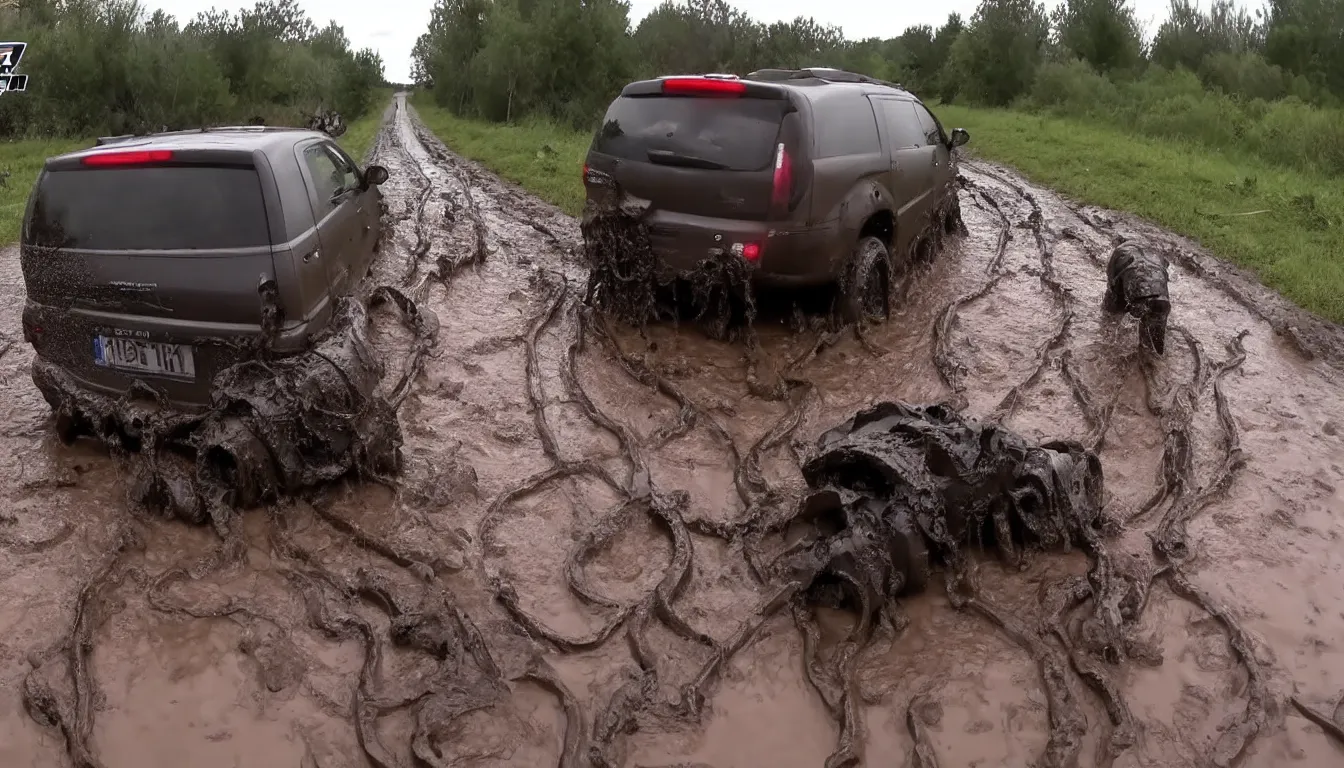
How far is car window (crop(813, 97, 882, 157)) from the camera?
6.40 metres

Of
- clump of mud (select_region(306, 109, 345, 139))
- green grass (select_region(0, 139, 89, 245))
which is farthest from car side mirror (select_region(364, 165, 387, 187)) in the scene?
clump of mud (select_region(306, 109, 345, 139))

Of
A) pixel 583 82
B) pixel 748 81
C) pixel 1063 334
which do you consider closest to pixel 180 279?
pixel 748 81

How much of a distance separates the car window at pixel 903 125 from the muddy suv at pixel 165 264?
4.72 metres

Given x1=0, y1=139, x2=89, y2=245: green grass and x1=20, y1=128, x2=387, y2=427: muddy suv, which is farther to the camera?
x1=0, y1=139, x2=89, y2=245: green grass

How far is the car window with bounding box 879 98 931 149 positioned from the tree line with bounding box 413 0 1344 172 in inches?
489

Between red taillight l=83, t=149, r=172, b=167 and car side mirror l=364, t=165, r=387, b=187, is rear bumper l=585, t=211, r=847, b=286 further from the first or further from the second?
red taillight l=83, t=149, r=172, b=167

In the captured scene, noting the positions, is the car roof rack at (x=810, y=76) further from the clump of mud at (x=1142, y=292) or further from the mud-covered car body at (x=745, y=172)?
the clump of mud at (x=1142, y=292)

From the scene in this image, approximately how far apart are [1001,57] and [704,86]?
93.3ft

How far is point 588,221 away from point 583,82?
22.6 meters

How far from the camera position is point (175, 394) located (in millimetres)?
4734

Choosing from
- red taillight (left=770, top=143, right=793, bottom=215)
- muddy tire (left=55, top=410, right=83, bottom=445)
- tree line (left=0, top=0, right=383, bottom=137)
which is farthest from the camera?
tree line (left=0, top=0, right=383, bottom=137)

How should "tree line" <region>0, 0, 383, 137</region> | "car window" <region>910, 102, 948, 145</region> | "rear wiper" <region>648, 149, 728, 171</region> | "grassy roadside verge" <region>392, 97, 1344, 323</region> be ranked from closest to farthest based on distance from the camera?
"rear wiper" <region>648, 149, 728, 171</region> < "car window" <region>910, 102, 948, 145</region> < "grassy roadside verge" <region>392, 97, 1344, 323</region> < "tree line" <region>0, 0, 383, 137</region>

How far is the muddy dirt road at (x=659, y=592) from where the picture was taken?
3242 millimetres

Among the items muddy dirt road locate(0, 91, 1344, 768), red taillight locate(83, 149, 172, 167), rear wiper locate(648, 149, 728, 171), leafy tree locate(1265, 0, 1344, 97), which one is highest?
leafy tree locate(1265, 0, 1344, 97)
